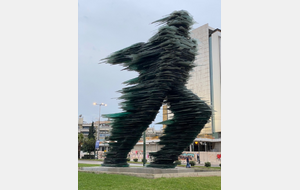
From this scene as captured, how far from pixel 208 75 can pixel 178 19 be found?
2.41 meters

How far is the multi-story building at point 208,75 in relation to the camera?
8.19 metres

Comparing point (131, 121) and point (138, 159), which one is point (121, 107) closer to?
point (131, 121)

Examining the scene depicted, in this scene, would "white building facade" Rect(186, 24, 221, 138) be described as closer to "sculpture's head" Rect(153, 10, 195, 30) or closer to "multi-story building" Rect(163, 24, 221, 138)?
"multi-story building" Rect(163, 24, 221, 138)

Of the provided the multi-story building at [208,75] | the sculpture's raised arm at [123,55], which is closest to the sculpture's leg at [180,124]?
the multi-story building at [208,75]

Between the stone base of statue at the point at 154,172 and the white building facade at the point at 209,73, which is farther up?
the white building facade at the point at 209,73

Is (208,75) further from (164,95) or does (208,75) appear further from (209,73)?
(164,95)

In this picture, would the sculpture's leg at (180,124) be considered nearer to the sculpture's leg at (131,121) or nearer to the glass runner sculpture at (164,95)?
the glass runner sculpture at (164,95)

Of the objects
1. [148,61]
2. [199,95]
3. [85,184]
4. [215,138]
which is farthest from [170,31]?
[85,184]

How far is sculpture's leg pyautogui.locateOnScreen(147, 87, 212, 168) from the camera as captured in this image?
9.28m

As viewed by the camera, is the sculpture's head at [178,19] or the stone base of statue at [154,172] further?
the sculpture's head at [178,19]

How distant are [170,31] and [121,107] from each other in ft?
11.1

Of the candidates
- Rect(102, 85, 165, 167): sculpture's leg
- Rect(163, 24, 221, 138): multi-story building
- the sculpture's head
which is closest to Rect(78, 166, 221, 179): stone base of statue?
Rect(102, 85, 165, 167): sculpture's leg

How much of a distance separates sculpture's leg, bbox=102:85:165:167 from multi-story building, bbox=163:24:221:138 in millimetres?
693

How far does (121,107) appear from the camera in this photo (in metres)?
10.6
